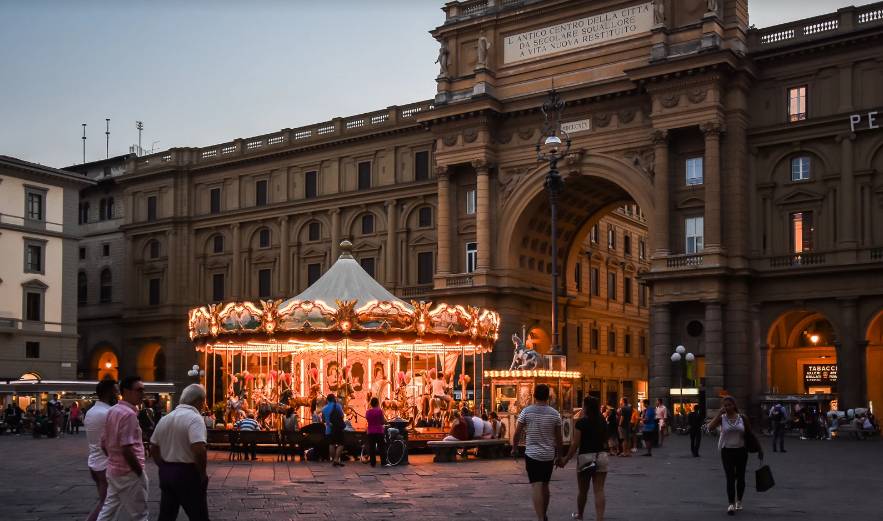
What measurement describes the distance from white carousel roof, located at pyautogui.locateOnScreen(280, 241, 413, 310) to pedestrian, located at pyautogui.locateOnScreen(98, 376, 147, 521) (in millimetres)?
21146

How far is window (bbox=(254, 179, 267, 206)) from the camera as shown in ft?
224

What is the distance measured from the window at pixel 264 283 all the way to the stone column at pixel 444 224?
49.7 feet

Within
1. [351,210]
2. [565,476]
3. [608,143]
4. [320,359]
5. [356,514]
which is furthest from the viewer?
[351,210]

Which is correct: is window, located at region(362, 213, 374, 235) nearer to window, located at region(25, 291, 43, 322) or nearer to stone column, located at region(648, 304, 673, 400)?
window, located at region(25, 291, 43, 322)

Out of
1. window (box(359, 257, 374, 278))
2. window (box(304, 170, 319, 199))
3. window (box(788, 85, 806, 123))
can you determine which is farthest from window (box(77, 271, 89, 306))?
window (box(788, 85, 806, 123))

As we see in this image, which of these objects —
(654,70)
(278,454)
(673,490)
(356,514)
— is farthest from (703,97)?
(356,514)

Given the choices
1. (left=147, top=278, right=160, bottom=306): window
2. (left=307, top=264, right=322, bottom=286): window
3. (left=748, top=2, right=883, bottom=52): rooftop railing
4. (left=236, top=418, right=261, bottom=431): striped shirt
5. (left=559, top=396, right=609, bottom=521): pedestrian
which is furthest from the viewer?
(left=147, top=278, right=160, bottom=306): window

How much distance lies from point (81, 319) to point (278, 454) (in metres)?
51.6

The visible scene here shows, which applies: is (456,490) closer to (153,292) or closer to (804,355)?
(804,355)

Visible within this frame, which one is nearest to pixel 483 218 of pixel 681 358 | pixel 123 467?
pixel 681 358

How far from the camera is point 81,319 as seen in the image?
254 ft

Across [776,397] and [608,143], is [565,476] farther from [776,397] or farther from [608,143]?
[608,143]

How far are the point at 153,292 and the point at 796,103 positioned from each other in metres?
42.3

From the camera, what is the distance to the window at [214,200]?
70.7 metres
